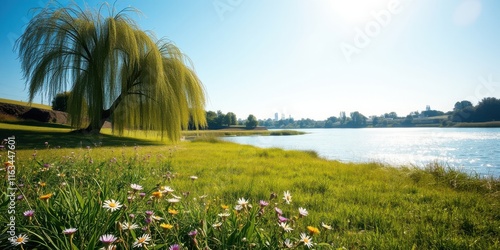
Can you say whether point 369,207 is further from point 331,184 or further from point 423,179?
point 423,179

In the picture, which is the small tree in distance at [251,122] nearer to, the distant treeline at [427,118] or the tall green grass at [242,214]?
the distant treeline at [427,118]

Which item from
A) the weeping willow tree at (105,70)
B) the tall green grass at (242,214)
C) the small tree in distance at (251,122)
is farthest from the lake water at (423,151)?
the small tree in distance at (251,122)

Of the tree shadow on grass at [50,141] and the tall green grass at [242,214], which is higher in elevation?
the tree shadow on grass at [50,141]

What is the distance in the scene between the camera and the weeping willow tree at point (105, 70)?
38.7 ft

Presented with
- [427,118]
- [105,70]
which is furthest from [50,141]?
[427,118]

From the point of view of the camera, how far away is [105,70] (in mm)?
12016

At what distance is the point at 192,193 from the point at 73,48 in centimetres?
1336

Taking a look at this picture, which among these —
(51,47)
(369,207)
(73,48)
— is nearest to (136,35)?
(73,48)

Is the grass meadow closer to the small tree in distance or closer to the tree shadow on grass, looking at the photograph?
the tree shadow on grass

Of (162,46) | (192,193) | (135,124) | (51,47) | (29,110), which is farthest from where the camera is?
Answer: (29,110)

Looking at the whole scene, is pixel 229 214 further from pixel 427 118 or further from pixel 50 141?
pixel 427 118

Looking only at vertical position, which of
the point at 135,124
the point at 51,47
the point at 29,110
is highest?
the point at 51,47

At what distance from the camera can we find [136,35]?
45.2ft

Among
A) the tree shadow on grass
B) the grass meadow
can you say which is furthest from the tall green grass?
the tree shadow on grass
